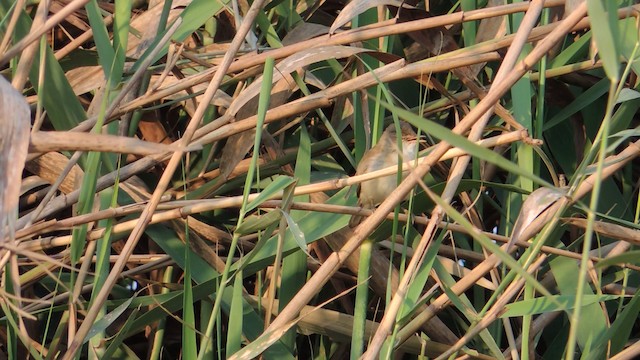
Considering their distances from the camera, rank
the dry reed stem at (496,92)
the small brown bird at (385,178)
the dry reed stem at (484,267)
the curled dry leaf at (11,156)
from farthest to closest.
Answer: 1. the small brown bird at (385,178)
2. the dry reed stem at (484,267)
3. the dry reed stem at (496,92)
4. the curled dry leaf at (11,156)

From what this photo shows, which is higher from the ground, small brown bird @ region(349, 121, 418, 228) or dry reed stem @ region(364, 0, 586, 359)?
dry reed stem @ region(364, 0, 586, 359)

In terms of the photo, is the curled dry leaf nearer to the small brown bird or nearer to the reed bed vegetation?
the reed bed vegetation

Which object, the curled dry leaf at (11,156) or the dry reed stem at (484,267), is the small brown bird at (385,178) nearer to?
the dry reed stem at (484,267)

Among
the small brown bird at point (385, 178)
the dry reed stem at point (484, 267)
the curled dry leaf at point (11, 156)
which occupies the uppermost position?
Result: the curled dry leaf at point (11, 156)

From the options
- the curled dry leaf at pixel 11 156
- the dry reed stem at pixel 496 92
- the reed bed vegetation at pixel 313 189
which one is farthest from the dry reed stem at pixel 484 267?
the curled dry leaf at pixel 11 156

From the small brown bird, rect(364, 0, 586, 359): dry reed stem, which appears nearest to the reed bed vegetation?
rect(364, 0, 586, 359): dry reed stem

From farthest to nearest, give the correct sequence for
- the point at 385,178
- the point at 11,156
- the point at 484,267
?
the point at 385,178
the point at 484,267
the point at 11,156

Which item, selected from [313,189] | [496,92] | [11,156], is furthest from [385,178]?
[11,156]

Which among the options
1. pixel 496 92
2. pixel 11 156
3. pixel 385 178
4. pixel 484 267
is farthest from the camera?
pixel 385 178

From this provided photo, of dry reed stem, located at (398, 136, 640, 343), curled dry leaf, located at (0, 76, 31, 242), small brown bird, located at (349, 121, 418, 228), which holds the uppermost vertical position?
curled dry leaf, located at (0, 76, 31, 242)

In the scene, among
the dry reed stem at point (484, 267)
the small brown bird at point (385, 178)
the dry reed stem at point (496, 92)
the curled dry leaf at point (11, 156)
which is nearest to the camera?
the curled dry leaf at point (11, 156)

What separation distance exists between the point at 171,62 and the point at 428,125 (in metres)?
0.57

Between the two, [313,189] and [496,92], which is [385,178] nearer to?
[313,189]

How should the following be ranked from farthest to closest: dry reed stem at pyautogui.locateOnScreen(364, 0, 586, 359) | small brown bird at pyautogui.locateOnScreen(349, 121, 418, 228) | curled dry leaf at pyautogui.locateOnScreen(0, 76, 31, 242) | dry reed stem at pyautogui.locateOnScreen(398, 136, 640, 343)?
small brown bird at pyautogui.locateOnScreen(349, 121, 418, 228)
dry reed stem at pyautogui.locateOnScreen(398, 136, 640, 343)
dry reed stem at pyautogui.locateOnScreen(364, 0, 586, 359)
curled dry leaf at pyautogui.locateOnScreen(0, 76, 31, 242)
